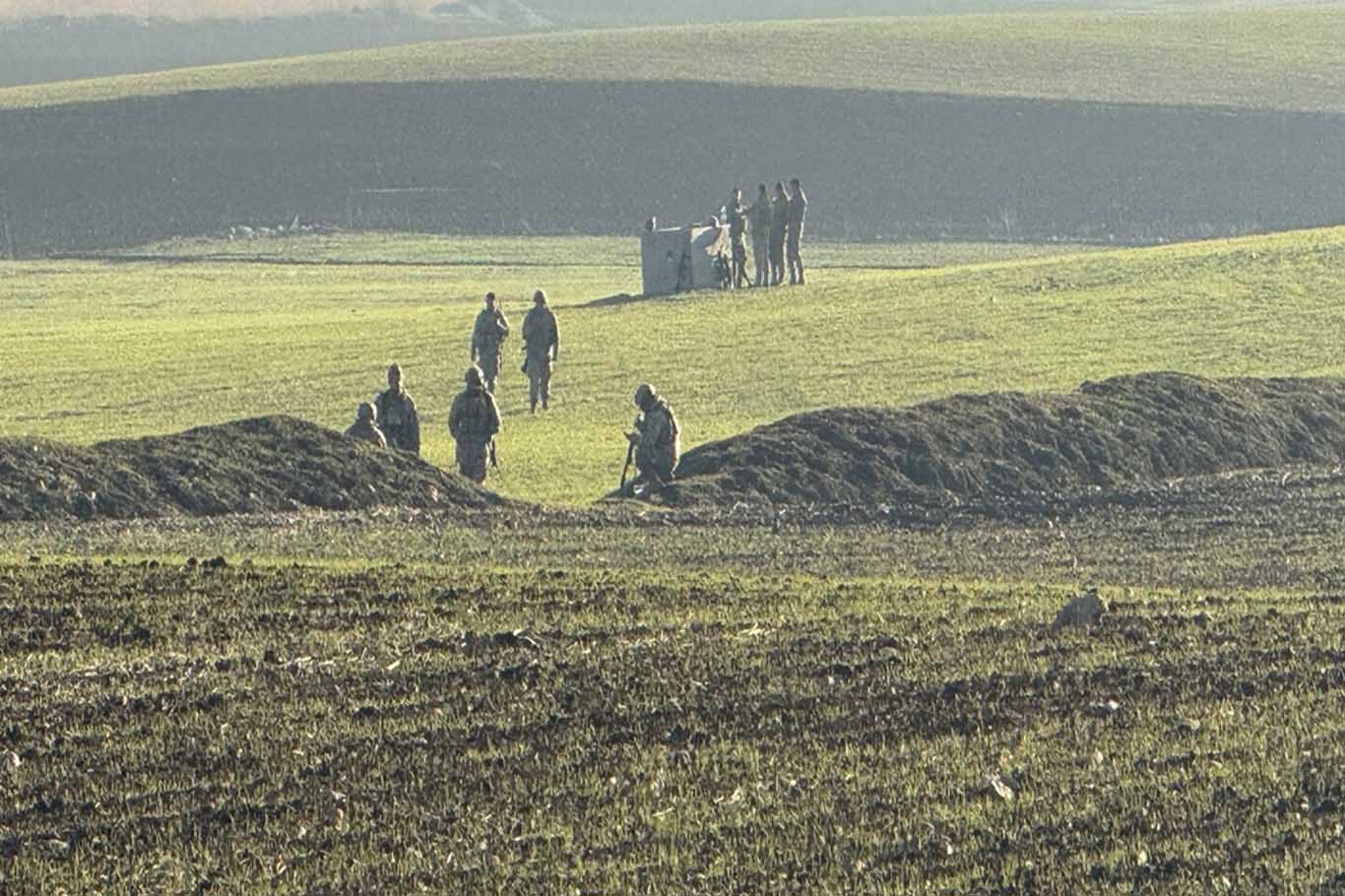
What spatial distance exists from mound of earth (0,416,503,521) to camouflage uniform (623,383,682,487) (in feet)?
5.28

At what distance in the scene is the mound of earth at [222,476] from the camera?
26.5 meters

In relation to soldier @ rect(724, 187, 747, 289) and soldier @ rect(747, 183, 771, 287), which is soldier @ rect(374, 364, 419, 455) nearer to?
soldier @ rect(724, 187, 747, 289)

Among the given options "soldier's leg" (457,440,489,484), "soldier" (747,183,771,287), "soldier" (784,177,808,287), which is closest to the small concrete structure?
"soldier" (747,183,771,287)

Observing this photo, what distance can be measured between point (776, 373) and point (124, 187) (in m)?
57.4

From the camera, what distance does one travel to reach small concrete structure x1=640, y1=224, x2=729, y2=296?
5441 centimetres

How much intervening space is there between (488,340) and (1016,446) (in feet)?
31.0

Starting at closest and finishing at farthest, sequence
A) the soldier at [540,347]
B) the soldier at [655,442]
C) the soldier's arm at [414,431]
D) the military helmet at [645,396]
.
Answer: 1. the military helmet at [645,396]
2. the soldier at [655,442]
3. the soldier's arm at [414,431]
4. the soldier at [540,347]

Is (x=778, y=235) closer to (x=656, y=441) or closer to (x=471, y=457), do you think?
(x=471, y=457)

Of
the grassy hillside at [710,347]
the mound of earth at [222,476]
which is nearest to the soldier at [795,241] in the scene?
the grassy hillside at [710,347]

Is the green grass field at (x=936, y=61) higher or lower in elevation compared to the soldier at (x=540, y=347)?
higher

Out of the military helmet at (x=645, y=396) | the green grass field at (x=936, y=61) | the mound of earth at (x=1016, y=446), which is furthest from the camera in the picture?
the green grass field at (x=936, y=61)

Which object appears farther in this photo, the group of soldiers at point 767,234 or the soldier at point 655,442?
the group of soldiers at point 767,234

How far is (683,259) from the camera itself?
54.2 meters

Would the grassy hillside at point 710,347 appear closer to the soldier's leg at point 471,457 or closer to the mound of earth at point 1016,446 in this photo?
Answer: the soldier's leg at point 471,457
